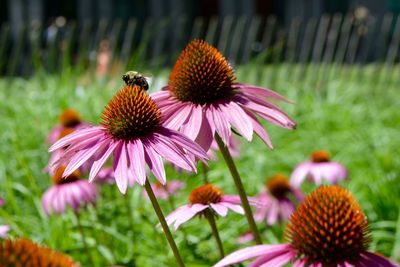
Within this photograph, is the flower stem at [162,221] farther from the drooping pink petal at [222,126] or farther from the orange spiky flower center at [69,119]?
the orange spiky flower center at [69,119]

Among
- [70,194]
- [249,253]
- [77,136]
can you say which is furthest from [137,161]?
[70,194]

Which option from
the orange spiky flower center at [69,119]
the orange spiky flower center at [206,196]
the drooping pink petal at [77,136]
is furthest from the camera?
the orange spiky flower center at [69,119]

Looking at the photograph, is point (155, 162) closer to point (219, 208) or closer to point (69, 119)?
point (219, 208)

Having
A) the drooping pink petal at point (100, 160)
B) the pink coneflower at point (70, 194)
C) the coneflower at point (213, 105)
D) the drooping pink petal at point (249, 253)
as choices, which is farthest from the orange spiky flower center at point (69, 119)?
the drooping pink petal at point (249, 253)

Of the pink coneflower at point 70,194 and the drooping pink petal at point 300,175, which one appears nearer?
the pink coneflower at point 70,194

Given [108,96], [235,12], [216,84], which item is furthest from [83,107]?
[235,12]

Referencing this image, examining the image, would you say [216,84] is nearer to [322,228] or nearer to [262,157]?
[322,228]
